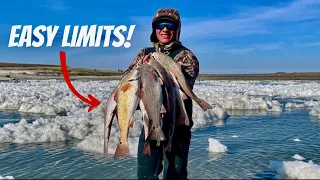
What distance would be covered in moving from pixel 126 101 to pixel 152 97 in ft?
0.69

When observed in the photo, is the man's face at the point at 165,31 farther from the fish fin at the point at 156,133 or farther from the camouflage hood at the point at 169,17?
the fish fin at the point at 156,133

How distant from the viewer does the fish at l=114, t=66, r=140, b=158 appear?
2.83 m

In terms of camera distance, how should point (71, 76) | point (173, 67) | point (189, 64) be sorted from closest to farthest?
point (173, 67)
point (189, 64)
point (71, 76)

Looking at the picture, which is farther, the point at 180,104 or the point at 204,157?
the point at 204,157

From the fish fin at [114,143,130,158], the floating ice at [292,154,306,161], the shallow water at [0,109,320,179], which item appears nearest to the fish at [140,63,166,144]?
the fish fin at [114,143,130,158]

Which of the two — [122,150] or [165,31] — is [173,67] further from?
[122,150]

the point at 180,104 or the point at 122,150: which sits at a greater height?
the point at 180,104

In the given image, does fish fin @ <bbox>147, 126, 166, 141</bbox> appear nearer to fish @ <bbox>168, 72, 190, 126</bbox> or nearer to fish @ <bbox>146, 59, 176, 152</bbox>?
fish @ <bbox>146, 59, 176, 152</bbox>

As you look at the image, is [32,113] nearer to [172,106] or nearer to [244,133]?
[244,133]

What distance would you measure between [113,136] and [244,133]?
3.22m

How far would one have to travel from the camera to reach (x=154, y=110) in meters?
2.88

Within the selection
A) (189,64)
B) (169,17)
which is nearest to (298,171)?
(189,64)

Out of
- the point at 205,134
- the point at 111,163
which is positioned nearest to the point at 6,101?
the point at 205,134

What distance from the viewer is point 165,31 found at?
351cm
